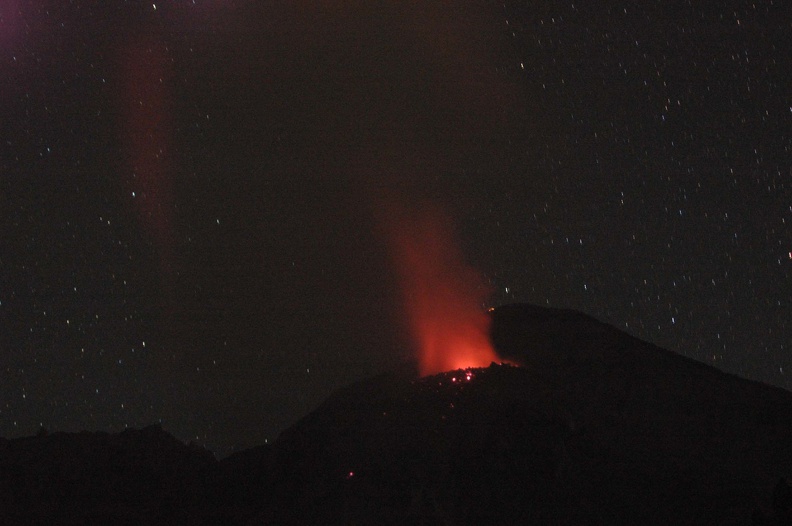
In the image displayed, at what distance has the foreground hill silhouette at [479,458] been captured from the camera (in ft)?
168

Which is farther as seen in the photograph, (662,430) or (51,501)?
(662,430)

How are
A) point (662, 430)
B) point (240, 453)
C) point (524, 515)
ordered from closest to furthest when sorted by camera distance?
point (524, 515) < point (662, 430) < point (240, 453)

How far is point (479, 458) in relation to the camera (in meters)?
53.7

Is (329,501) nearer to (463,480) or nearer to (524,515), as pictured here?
(463,480)

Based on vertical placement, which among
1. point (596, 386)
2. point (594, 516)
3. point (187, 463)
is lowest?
point (594, 516)

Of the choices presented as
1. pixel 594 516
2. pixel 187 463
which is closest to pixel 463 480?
pixel 594 516

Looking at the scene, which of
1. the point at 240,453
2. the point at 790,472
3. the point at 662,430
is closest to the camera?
the point at 790,472

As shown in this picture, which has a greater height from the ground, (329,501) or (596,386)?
(596,386)

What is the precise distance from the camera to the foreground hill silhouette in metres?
51.2

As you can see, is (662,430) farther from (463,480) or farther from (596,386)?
(463,480)

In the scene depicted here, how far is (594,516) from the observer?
166 ft

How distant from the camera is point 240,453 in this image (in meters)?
66.7

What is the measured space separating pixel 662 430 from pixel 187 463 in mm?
32574

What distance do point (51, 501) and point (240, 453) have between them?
13.4 m
